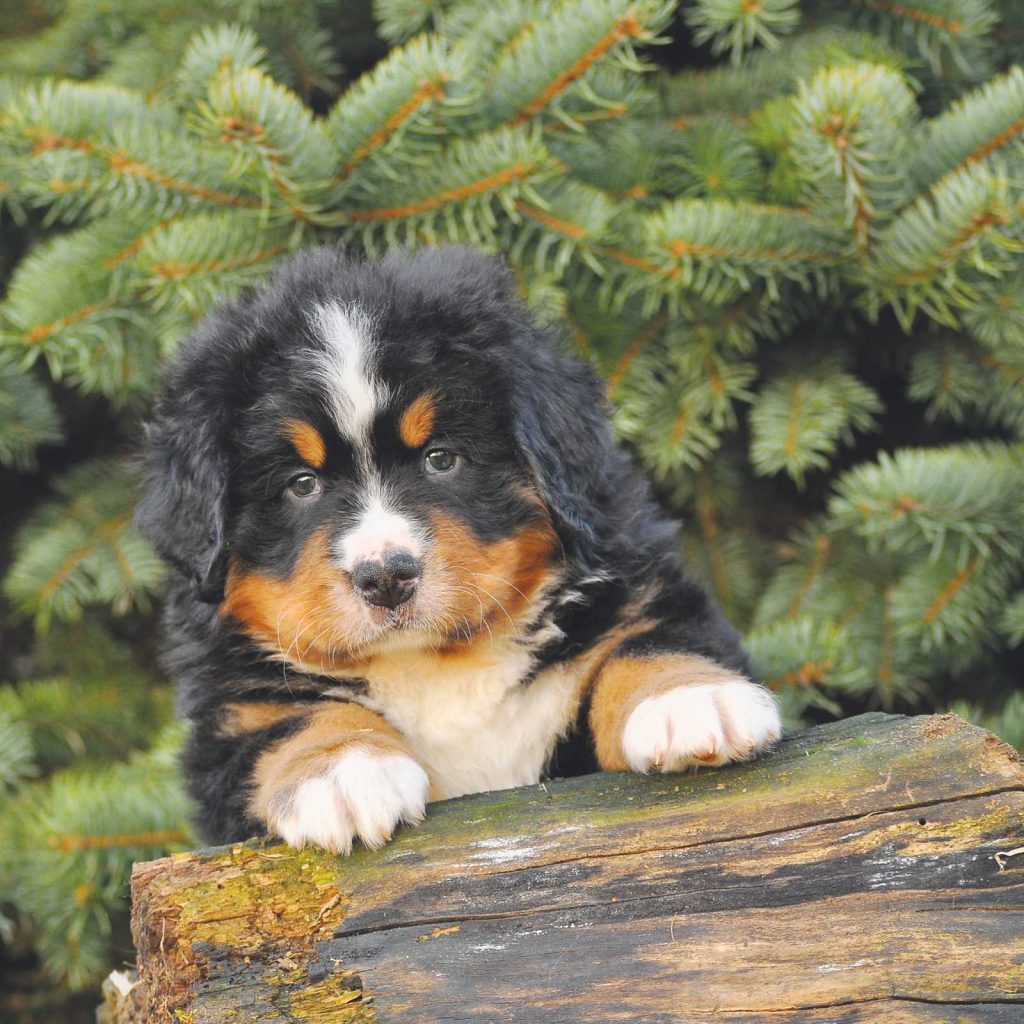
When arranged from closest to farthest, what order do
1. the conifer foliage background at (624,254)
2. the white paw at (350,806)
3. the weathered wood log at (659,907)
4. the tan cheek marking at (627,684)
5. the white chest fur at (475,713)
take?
the weathered wood log at (659,907) → the white paw at (350,806) → the tan cheek marking at (627,684) → the white chest fur at (475,713) → the conifer foliage background at (624,254)

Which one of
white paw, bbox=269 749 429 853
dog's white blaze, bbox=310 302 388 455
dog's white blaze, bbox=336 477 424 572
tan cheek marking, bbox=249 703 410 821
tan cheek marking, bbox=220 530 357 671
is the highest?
dog's white blaze, bbox=310 302 388 455

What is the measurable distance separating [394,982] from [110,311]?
7.52 feet

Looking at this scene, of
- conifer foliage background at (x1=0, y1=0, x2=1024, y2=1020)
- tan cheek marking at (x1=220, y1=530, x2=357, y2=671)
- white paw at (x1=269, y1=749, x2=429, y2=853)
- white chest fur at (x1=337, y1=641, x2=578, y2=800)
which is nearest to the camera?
white paw at (x1=269, y1=749, x2=429, y2=853)

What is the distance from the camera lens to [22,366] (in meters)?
3.67

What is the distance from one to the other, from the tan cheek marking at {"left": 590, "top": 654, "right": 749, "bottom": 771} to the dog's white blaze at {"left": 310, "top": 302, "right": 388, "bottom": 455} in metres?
0.72

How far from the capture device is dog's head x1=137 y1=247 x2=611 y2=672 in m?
2.60

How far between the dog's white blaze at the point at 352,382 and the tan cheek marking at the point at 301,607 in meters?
0.24

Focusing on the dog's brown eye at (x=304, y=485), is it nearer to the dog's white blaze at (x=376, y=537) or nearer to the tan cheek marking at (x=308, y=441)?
the tan cheek marking at (x=308, y=441)

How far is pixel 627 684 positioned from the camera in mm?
2604

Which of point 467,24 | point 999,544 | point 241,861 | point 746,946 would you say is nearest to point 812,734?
point 746,946

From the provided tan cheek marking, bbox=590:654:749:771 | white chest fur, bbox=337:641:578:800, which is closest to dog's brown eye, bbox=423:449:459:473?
white chest fur, bbox=337:641:578:800

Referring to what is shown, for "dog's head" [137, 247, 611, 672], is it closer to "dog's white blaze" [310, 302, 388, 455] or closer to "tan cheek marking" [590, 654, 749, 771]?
"dog's white blaze" [310, 302, 388, 455]

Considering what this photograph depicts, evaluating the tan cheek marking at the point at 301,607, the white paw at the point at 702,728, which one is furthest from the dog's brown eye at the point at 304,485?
the white paw at the point at 702,728

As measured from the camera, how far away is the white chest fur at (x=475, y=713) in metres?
2.84
